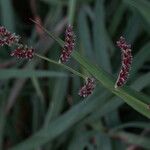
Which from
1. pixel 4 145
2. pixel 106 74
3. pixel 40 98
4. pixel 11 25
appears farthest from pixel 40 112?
pixel 106 74

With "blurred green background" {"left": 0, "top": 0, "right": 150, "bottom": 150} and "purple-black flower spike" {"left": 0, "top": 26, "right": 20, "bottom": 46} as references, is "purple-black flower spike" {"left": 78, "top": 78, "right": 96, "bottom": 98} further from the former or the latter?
"blurred green background" {"left": 0, "top": 0, "right": 150, "bottom": 150}

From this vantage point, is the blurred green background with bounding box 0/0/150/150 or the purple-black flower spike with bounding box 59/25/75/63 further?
the blurred green background with bounding box 0/0/150/150

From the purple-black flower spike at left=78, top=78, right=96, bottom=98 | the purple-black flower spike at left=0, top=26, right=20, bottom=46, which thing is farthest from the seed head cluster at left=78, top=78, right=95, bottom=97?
the purple-black flower spike at left=0, top=26, right=20, bottom=46

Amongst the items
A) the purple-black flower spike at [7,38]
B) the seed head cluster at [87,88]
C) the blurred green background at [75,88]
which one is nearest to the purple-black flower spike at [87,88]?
the seed head cluster at [87,88]

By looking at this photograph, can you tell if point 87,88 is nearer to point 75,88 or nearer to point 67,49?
point 67,49

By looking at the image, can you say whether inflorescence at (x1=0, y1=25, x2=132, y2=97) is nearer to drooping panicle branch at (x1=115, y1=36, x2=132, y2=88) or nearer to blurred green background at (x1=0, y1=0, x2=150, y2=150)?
drooping panicle branch at (x1=115, y1=36, x2=132, y2=88)

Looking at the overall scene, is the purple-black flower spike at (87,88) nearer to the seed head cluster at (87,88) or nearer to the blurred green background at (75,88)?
the seed head cluster at (87,88)

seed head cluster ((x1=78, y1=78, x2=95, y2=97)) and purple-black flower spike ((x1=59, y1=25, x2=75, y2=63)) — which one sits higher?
purple-black flower spike ((x1=59, y1=25, x2=75, y2=63))

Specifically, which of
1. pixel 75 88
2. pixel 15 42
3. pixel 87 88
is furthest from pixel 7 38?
pixel 75 88

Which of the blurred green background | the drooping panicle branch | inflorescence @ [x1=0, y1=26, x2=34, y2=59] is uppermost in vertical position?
inflorescence @ [x1=0, y1=26, x2=34, y2=59]
